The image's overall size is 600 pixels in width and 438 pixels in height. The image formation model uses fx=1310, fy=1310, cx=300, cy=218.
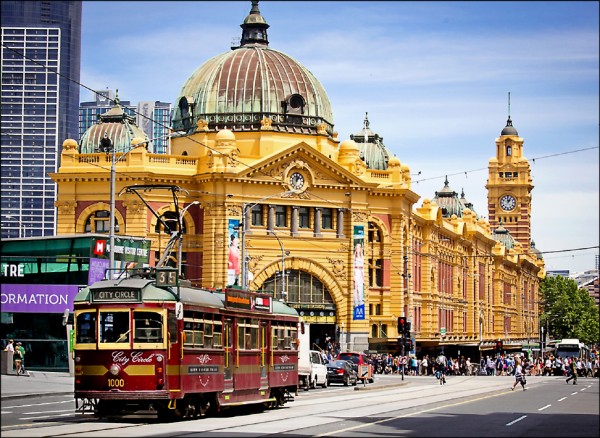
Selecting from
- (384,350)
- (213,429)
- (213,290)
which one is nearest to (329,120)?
(384,350)

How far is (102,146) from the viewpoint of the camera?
93.7 meters

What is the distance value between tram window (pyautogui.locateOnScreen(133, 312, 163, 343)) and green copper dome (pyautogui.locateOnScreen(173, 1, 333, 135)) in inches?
2511

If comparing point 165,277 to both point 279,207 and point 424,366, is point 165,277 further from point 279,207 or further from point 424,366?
point 424,366

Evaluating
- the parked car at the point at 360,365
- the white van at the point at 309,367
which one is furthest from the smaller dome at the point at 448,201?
the white van at the point at 309,367

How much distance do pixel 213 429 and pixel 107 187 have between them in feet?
201

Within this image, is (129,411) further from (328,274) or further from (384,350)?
(384,350)

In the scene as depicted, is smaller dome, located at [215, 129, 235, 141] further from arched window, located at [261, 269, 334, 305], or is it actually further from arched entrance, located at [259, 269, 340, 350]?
arched window, located at [261, 269, 334, 305]

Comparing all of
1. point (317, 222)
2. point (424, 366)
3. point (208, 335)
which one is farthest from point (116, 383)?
point (424, 366)

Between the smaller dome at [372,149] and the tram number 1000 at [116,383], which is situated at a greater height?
the smaller dome at [372,149]

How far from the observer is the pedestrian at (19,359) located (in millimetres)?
58562

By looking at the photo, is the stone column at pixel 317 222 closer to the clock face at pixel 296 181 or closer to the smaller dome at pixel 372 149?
the clock face at pixel 296 181

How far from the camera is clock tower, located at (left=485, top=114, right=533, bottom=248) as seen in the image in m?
196

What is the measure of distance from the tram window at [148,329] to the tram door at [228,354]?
341 cm

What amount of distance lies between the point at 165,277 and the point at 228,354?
12.8ft
